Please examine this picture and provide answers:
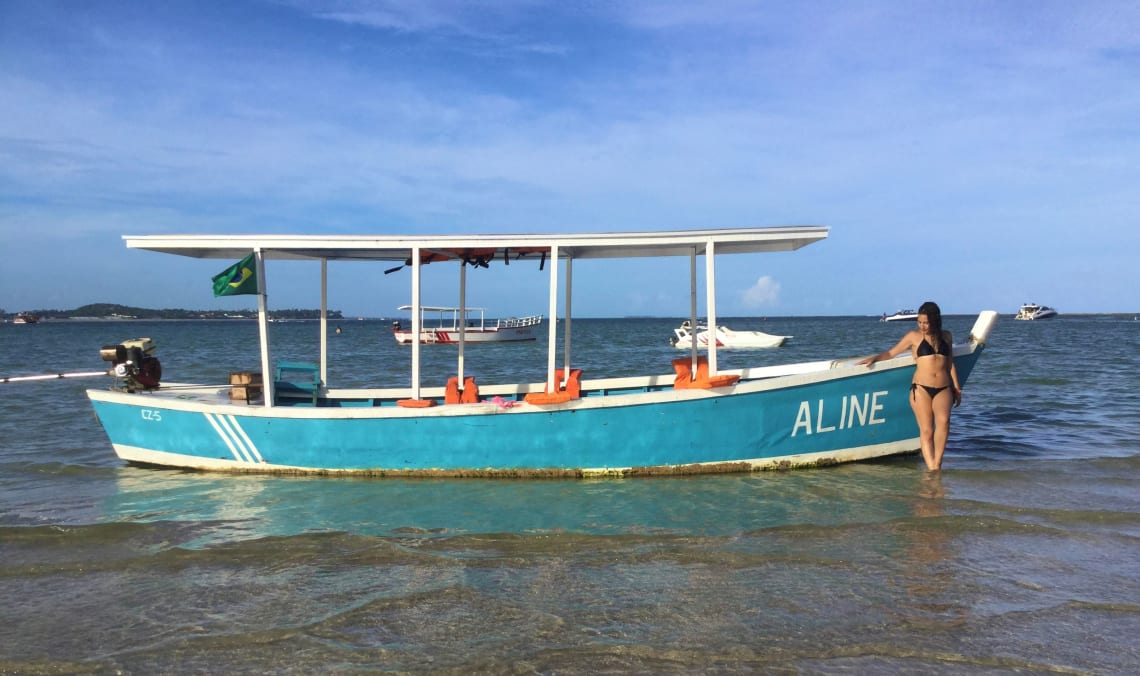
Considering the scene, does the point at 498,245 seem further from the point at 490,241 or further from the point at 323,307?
the point at 323,307

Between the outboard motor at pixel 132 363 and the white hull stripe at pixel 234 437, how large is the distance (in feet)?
5.78

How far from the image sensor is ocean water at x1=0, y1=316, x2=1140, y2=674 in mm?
4574

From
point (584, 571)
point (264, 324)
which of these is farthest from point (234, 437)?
point (584, 571)

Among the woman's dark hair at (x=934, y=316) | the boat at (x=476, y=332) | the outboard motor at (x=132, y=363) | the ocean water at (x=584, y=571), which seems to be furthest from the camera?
the boat at (x=476, y=332)

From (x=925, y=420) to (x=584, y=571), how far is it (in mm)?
4878

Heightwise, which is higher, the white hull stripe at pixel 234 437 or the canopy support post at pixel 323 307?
the canopy support post at pixel 323 307

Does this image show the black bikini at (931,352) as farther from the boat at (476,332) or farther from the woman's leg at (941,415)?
the boat at (476,332)

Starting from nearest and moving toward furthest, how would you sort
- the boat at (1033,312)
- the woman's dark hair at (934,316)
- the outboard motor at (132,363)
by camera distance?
the woman's dark hair at (934,316)
the outboard motor at (132,363)
the boat at (1033,312)

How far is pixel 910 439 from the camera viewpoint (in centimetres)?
931

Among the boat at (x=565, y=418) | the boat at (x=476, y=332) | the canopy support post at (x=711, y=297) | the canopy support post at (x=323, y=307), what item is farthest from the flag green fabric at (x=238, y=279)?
the boat at (x=476, y=332)

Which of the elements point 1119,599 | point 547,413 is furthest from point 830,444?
point 1119,599

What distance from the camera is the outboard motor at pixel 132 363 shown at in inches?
406

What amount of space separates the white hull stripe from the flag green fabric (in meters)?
1.56

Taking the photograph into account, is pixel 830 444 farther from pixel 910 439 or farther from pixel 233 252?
pixel 233 252
